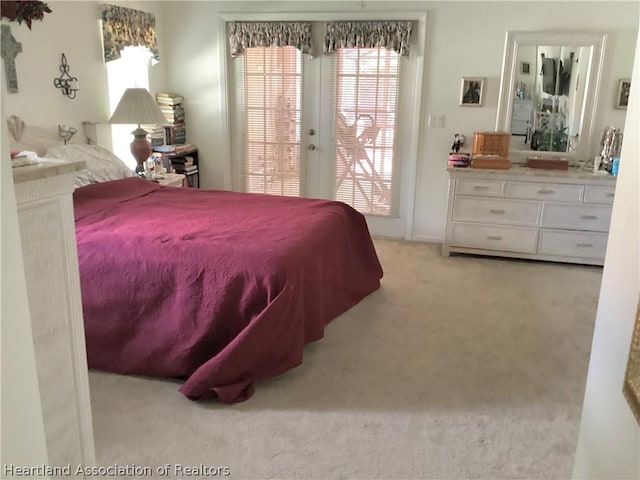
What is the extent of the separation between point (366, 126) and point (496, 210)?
4.45ft

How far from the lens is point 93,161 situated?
3.85m

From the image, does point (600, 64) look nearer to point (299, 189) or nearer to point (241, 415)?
point (299, 189)

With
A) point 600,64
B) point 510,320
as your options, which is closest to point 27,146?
point 510,320

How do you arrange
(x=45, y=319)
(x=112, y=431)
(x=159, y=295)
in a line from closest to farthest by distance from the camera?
(x=45, y=319) → (x=112, y=431) → (x=159, y=295)

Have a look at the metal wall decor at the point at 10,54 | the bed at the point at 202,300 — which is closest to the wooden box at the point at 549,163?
the bed at the point at 202,300

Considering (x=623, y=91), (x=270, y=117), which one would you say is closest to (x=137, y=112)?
(x=270, y=117)

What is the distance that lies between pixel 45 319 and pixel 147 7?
4.17m

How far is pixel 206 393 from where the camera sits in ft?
8.04

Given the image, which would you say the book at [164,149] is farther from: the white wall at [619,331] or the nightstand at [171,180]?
the white wall at [619,331]

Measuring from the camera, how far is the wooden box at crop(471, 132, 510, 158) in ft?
14.6

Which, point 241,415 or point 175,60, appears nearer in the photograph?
point 241,415

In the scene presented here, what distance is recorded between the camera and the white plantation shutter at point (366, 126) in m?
4.74

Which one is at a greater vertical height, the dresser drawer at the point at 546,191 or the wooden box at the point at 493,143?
the wooden box at the point at 493,143

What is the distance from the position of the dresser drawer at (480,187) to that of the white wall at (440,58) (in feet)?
1.49
